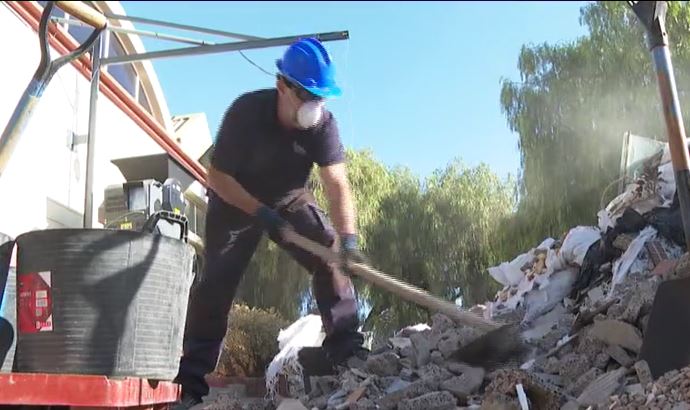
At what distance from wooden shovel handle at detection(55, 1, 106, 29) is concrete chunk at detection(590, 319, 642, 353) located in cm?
272

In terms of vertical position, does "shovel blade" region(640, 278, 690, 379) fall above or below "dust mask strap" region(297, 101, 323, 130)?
below

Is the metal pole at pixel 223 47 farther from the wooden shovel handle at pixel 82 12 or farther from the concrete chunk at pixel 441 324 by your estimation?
the wooden shovel handle at pixel 82 12

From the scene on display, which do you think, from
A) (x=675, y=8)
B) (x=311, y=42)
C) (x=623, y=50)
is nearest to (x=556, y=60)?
(x=623, y=50)

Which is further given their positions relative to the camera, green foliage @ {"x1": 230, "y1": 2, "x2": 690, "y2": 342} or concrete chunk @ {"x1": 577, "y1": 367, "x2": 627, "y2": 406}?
green foliage @ {"x1": 230, "y1": 2, "x2": 690, "y2": 342}

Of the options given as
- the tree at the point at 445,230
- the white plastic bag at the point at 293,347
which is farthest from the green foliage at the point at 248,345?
the tree at the point at 445,230

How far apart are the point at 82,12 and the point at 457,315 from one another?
2.57 m

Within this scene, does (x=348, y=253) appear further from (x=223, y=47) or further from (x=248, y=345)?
(x=248, y=345)

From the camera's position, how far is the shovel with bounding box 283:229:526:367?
159 inches

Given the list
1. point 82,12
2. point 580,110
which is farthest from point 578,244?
point 580,110

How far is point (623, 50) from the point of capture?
543 inches

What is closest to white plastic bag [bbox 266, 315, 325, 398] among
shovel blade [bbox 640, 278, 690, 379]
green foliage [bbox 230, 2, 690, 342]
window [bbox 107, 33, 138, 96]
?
shovel blade [bbox 640, 278, 690, 379]

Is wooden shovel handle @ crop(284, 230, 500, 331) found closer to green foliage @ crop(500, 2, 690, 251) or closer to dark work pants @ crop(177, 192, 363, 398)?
dark work pants @ crop(177, 192, 363, 398)

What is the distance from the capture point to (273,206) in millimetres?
4309

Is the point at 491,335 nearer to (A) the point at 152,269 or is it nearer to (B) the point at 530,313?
(B) the point at 530,313
